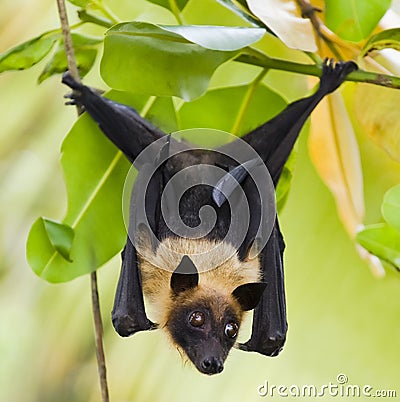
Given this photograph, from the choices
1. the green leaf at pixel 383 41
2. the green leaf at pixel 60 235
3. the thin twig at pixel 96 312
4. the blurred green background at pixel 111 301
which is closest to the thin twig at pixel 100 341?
the thin twig at pixel 96 312

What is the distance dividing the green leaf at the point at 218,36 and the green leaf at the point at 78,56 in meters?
0.30

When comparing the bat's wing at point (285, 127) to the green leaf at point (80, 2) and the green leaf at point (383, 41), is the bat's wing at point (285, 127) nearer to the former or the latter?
the green leaf at point (383, 41)

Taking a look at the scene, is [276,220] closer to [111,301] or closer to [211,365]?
[211,365]

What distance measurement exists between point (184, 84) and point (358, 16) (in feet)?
0.95

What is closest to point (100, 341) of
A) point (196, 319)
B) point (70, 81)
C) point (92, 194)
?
point (196, 319)

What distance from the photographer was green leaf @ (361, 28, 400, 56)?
901 millimetres

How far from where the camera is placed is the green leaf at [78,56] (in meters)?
1.05

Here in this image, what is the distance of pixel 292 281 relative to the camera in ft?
6.44

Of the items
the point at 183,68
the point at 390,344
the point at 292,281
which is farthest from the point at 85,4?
the point at 390,344

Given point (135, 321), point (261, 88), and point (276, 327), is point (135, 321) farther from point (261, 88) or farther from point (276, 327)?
point (261, 88)

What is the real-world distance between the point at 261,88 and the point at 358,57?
0.59ft

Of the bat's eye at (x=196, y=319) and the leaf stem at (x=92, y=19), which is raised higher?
the leaf stem at (x=92, y=19)

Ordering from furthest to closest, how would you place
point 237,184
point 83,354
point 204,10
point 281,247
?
point 83,354 < point 204,10 < point 281,247 < point 237,184

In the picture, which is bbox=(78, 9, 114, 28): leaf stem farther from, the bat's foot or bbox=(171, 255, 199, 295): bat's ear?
bbox=(171, 255, 199, 295): bat's ear
